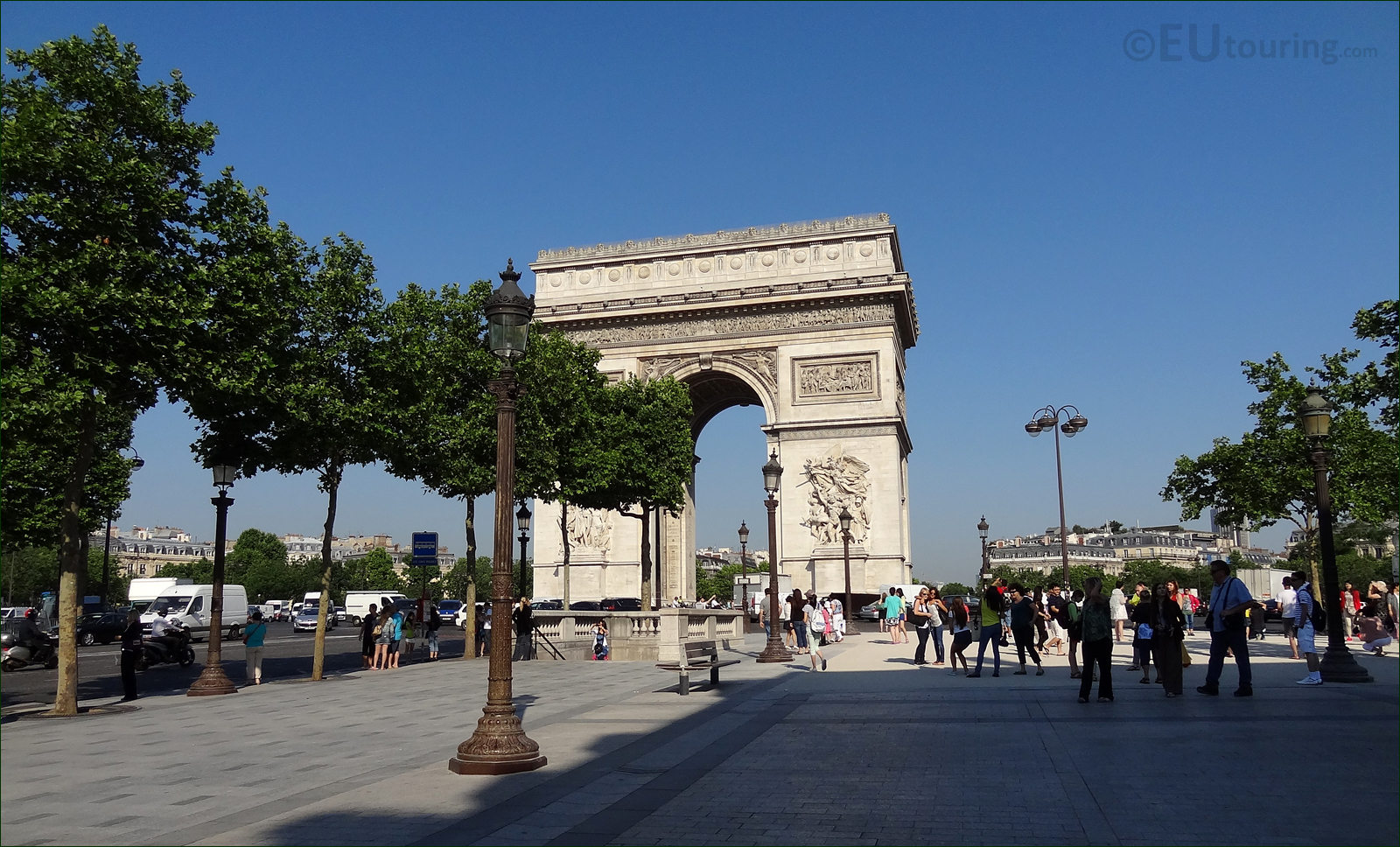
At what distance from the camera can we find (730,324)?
45.9 meters

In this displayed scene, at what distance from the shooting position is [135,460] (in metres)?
38.4

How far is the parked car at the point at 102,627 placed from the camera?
124 feet

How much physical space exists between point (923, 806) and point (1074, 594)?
746 inches

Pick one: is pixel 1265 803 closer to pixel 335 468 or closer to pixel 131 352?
pixel 131 352

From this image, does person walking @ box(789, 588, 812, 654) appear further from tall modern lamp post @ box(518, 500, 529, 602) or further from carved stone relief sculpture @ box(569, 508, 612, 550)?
carved stone relief sculpture @ box(569, 508, 612, 550)

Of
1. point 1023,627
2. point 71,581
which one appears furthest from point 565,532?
point 71,581

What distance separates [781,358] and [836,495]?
21.9 feet

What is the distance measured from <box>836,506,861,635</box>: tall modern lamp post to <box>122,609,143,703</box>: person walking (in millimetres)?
25428

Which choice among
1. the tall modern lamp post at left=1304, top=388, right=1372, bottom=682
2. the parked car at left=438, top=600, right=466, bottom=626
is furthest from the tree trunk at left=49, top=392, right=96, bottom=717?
the parked car at left=438, top=600, right=466, bottom=626

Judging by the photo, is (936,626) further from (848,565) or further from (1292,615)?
(848,565)

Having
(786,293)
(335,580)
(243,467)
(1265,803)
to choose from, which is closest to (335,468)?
(243,467)

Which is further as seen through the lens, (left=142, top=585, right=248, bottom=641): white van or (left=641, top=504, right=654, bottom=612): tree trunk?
(left=142, top=585, right=248, bottom=641): white van


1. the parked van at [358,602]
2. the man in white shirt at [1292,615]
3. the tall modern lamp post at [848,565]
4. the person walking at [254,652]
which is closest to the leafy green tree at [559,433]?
the person walking at [254,652]

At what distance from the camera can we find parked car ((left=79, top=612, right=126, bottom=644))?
37938mm
